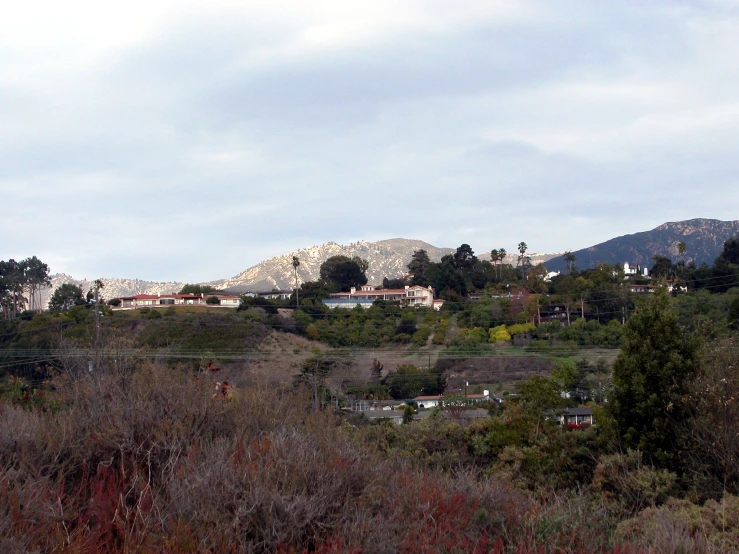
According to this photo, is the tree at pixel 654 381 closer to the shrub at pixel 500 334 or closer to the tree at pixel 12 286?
the shrub at pixel 500 334

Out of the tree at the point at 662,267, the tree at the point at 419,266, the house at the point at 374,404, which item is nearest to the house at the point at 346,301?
the tree at the point at 419,266

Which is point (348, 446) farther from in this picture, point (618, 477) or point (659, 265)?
point (659, 265)

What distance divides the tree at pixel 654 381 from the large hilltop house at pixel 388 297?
4700 cm

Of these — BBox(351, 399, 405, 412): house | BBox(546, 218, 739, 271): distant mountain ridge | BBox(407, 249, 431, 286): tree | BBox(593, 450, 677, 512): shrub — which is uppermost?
BBox(546, 218, 739, 271): distant mountain ridge

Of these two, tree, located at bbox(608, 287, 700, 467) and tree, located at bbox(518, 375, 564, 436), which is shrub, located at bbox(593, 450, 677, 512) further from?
tree, located at bbox(518, 375, 564, 436)

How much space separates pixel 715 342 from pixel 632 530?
35.6 feet

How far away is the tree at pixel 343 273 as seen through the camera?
294ft

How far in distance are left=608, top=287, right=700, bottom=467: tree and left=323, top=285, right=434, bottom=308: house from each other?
48.5 metres

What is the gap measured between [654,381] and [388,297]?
60.2m

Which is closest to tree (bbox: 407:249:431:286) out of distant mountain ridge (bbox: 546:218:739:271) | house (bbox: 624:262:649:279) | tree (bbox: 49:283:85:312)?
house (bbox: 624:262:649:279)

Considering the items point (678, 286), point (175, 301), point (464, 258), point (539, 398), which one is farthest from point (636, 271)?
point (539, 398)

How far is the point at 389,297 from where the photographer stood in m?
75.8

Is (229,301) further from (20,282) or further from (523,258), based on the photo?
(523,258)

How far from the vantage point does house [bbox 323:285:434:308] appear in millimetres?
68125
